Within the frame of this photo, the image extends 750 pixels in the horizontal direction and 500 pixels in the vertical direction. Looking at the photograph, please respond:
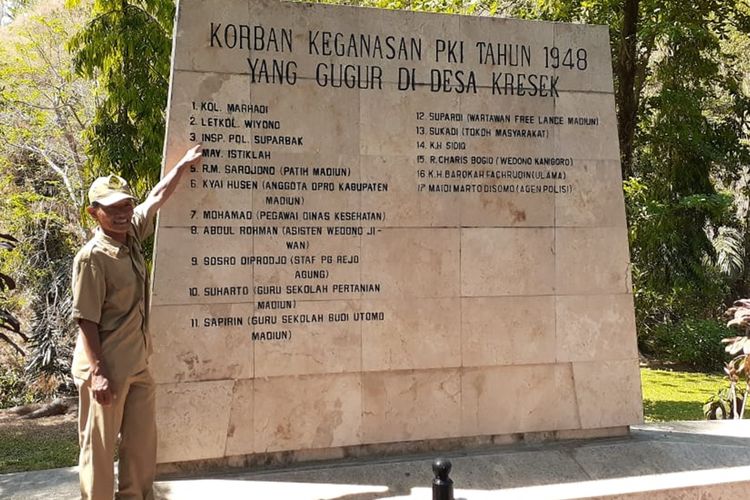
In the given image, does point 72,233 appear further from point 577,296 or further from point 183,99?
point 577,296

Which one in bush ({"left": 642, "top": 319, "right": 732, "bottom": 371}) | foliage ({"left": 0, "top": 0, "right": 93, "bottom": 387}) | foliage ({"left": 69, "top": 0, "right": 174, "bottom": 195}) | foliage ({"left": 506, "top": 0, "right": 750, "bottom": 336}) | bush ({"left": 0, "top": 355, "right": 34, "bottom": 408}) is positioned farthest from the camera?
bush ({"left": 642, "top": 319, "right": 732, "bottom": 371})

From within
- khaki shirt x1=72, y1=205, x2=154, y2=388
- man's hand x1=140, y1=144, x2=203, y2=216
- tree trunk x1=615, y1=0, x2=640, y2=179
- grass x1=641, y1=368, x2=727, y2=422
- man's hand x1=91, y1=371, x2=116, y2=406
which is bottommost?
grass x1=641, y1=368, x2=727, y2=422

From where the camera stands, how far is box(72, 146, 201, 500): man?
4.50 metres

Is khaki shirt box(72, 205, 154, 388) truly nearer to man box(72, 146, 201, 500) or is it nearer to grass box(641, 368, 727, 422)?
man box(72, 146, 201, 500)

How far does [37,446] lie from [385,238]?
22.7 feet

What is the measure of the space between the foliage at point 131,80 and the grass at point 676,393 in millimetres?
8810

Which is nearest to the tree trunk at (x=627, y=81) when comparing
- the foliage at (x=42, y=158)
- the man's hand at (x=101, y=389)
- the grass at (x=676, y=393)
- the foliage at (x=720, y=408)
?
the grass at (x=676, y=393)

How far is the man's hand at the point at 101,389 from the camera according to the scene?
441 centimetres

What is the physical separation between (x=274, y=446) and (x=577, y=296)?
9.90 feet

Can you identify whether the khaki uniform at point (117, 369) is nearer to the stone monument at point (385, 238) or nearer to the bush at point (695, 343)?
the stone monument at point (385, 238)

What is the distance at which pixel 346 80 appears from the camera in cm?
596

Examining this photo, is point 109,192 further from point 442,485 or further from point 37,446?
point 37,446

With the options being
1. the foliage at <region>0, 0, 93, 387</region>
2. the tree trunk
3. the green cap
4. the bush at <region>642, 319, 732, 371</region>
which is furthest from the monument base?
the bush at <region>642, 319, 732, 371</region>

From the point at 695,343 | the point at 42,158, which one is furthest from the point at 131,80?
the point at 695,343
